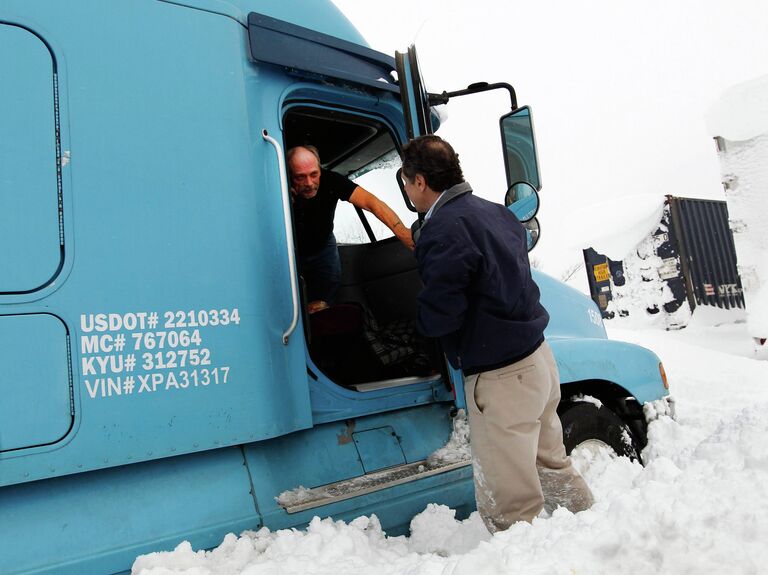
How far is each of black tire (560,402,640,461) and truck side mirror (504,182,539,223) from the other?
3.50ft

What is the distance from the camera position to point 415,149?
249 cm

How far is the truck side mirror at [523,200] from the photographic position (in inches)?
116

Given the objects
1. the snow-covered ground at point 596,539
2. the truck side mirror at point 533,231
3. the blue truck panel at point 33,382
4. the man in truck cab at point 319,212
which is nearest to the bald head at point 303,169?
the man in truck cab at point 319,212

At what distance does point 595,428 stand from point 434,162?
70.9 inches

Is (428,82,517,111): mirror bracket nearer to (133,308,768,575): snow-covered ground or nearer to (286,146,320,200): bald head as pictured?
(286,146,320,200): bald head

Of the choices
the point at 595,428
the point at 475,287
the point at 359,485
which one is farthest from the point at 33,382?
the point at 595,428

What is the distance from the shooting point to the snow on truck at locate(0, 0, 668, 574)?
1841 millimetres

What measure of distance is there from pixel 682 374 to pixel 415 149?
23.4 ft

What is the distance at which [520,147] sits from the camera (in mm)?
3043

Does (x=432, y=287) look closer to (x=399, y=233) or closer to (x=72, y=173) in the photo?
(x=399, y=233)

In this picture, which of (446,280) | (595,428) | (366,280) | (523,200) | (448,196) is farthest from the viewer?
(366,280)

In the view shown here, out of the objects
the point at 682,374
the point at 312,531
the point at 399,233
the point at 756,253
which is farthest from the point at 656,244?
the point at 312,531

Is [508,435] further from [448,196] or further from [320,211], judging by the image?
[320,211]

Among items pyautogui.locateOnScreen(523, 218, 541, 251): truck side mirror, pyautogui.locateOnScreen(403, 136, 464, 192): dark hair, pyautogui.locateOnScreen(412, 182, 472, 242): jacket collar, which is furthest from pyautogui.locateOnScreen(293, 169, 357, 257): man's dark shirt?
pyautogui.locateOnScreen(523, 218, 541, 251): truck side mirror
